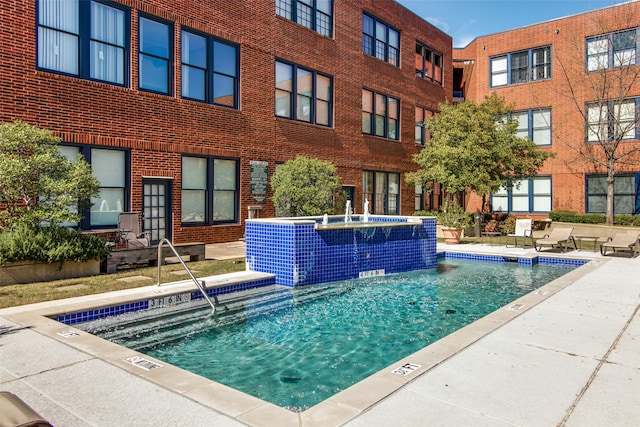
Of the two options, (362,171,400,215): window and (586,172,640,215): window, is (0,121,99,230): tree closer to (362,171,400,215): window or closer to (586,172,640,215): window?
(362,171,400,215): window

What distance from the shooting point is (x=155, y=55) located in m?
12.8

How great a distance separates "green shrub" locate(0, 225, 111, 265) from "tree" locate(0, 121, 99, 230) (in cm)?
25

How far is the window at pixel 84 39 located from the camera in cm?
1070

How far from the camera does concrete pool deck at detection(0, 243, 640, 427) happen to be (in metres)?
3.09

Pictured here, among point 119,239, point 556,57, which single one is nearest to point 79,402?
point 119,239

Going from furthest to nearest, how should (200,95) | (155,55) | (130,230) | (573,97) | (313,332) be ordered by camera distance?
(573,97) < (200,95) < (155,55) < (130,230) < (313,332)

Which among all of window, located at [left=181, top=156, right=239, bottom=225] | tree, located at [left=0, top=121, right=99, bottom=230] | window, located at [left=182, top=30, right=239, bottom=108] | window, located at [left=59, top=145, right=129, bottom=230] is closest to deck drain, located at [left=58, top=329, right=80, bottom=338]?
tree, located at [left=0, top=121, right=99, bottom=230]

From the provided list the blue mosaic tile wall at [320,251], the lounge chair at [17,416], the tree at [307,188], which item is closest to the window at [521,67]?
the tree at [307,188]

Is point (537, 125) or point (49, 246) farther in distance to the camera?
point (537, 125)

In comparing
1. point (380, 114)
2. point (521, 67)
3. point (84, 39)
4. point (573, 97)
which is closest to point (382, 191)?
point (380, 114)

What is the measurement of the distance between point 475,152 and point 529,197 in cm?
962

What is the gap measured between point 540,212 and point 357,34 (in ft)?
44.2

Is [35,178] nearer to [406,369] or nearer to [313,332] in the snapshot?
[313,332]

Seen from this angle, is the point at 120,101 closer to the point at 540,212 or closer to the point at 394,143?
the point at 394,143
